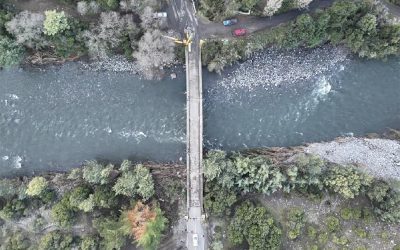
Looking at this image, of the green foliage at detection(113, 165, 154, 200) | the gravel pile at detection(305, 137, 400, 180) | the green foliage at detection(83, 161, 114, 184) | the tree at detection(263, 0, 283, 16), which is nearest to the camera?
the tree at detection(263, 0, 283, 16)

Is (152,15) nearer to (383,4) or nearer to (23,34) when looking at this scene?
(23,34)

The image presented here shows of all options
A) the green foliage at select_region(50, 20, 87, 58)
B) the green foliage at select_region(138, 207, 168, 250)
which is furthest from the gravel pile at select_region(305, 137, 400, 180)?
the green foliage at select_region(50, 20, 87, 58)

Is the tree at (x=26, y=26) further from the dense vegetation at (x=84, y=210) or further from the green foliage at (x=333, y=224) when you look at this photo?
the green foliage at (x=333, y=224)

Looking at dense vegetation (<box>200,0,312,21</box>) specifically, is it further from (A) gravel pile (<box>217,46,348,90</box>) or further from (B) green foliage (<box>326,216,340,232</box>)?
(B) green foliage (<box>326,216,340,232</box>)

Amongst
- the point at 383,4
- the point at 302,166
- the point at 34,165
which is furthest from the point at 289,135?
the point at 34,165

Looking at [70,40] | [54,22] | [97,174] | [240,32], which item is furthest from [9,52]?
[240,32]

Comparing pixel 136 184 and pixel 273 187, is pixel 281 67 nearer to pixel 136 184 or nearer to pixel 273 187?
pixel 273 187
